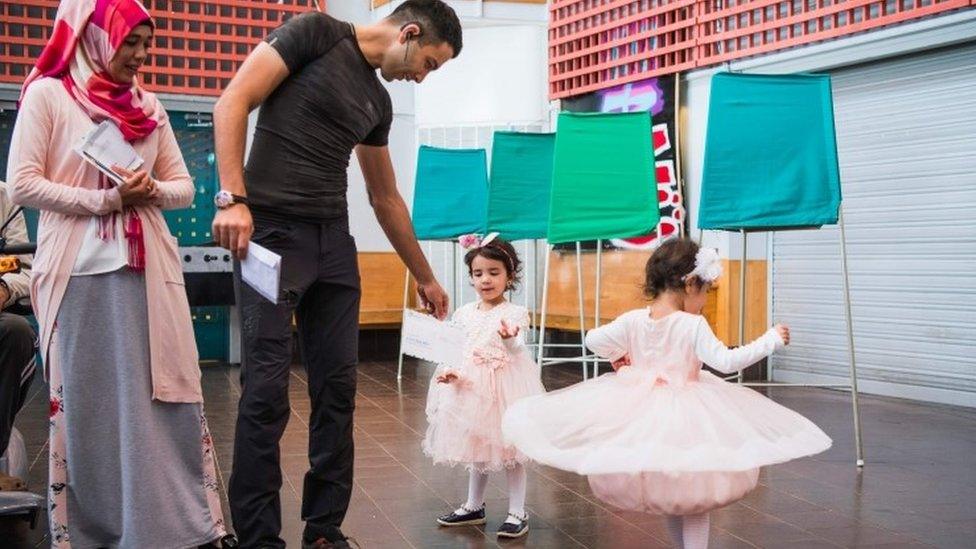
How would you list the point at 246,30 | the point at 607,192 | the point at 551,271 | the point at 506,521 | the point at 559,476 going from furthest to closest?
the point at 246,30
the point at 551,271
the point at 607,192
the point at 559,476
the point at 506,521

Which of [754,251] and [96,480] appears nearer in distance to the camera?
[96,480]

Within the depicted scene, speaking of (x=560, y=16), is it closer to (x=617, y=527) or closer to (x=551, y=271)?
(x=551, y=271)

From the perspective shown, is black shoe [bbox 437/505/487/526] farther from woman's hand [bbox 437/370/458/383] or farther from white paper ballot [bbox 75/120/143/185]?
white paper ballot [bbox 75/120/143/185]

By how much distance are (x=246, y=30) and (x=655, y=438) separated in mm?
7826

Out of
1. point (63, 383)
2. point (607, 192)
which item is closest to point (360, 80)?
point (63, 383)

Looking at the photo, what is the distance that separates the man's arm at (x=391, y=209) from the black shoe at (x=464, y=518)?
767 mm

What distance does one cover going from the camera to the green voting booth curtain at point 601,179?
600 cm

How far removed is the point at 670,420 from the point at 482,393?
38.7 inches

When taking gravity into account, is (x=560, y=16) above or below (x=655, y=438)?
above

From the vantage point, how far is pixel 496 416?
3.63 meters

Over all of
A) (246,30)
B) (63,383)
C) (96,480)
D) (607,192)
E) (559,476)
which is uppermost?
(246,30)

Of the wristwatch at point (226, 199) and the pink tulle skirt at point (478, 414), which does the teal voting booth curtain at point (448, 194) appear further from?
the wristwatch at point (226, 199)

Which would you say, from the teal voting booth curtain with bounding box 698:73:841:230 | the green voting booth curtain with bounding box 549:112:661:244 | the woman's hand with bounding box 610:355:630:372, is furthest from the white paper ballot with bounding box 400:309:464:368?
the green voting booth curtain with bounding box 549:112:661:244

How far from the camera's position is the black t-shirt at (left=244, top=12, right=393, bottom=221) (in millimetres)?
2748
